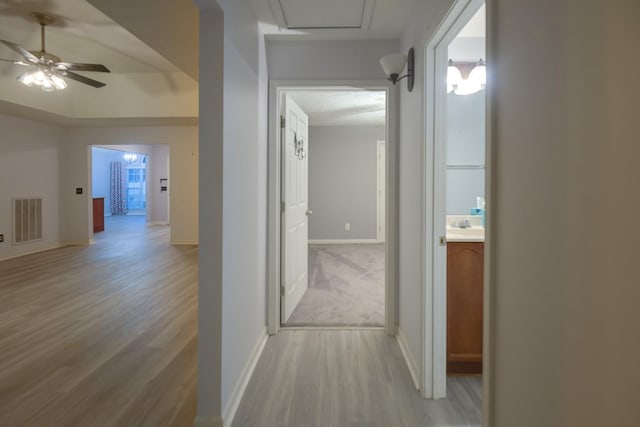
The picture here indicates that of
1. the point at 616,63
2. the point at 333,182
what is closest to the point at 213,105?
the point at 616,63

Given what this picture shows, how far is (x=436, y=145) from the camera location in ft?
6.55

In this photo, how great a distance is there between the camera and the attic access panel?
2.32m

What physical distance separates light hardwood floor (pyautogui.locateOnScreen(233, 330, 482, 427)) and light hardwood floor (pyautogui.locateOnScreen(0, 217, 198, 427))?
0.42 meters

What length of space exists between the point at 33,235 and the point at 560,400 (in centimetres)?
749

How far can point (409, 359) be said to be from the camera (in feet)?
7.75

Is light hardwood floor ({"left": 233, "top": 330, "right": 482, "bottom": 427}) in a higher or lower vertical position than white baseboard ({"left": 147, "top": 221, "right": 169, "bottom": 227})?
lower

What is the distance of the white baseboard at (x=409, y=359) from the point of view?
2135 mm

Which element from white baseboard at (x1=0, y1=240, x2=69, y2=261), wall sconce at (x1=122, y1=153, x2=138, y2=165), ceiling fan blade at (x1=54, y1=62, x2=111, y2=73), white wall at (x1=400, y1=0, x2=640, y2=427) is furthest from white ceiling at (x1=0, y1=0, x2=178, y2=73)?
wall sconce at (x1=122, y1=153, x2=138, y2=165)

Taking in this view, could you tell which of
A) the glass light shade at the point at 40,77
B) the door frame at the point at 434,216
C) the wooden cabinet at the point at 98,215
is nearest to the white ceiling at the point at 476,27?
the door frame at the point at 434,216

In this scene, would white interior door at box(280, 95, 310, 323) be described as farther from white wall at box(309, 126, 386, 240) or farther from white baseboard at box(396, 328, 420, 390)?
white wall at box(309, 126, 386, 240)

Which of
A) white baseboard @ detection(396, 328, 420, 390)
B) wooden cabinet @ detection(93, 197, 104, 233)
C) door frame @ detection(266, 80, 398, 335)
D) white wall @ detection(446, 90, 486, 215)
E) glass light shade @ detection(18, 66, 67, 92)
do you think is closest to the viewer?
white baseboard @ detection(396, 328, 420, 390)

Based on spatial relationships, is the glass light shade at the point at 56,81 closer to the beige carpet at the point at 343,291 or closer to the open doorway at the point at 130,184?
the beige carpet at the point at 343,291

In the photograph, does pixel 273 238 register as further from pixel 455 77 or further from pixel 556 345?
pixel 556 345

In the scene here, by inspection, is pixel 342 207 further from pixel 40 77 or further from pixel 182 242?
pixel 40 77
